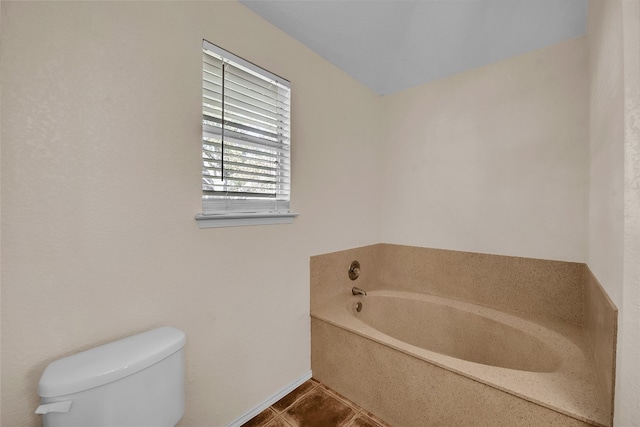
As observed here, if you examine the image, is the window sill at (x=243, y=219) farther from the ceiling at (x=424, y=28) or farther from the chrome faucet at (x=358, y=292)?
the ceiling at (x=424, y=28)

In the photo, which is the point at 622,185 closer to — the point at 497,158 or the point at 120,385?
the point at 497,158

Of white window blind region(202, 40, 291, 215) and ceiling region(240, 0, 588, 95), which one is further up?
ceiling region(240, 0, 588, 95)

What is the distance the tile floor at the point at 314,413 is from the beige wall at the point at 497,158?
1324mm

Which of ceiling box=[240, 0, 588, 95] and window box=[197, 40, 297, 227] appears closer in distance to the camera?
window box=[197, 40, 297, 227]

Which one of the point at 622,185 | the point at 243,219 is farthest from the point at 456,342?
the point at 243,219

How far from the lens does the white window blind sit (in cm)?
129

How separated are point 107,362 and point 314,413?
1.16m

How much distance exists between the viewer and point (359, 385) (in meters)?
1.56

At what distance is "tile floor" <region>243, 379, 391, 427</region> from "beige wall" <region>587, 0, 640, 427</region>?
111cm

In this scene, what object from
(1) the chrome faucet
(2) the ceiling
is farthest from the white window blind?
(1) the chrome faucet

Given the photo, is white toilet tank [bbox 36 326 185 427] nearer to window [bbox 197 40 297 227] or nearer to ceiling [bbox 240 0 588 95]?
window [bbox 197 40 297 227]

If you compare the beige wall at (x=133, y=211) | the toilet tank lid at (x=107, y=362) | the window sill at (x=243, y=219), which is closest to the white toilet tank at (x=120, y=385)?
the toilet tank lid at (x=107, y=362)

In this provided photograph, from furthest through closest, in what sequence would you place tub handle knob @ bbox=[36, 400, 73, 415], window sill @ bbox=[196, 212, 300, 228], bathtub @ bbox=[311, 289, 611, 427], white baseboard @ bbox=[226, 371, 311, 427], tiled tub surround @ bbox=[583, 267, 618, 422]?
white baseboard @ bbox=[226, 371, 311, 427]
window sill @ bbox=[196, 212, 300, 228]
bathtub @ bbox=[311, 289, 611, 427]
tiled tub surround @ bbox=[583, 267, 618, 422]
tub handle knob @ bbox=[36, 400, 73, 415]

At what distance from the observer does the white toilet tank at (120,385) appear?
0.77 metres
